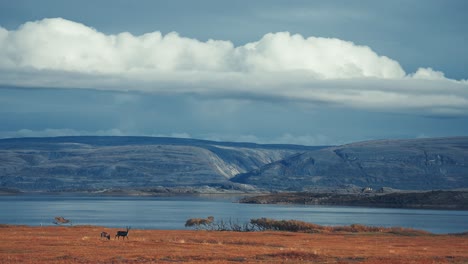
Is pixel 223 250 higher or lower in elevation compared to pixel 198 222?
higher

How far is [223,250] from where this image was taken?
73.6 meters

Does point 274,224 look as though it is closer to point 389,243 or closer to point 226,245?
point 389,243

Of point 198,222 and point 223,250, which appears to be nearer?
point 223,250

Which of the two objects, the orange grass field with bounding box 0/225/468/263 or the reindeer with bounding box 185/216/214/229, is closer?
the orange grass field with bounding box 0/225/468/263

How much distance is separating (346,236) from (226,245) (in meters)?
28.0

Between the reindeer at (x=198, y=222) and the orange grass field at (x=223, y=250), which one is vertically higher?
the orange grass field at (x=223, y=250)

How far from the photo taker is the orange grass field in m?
63.3

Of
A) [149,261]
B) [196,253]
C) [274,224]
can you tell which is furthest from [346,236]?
[149,261]

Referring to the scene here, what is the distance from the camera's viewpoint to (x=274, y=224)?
126 m

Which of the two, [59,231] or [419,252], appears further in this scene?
[59,231]

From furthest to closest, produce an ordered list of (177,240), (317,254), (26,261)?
(177,240), (317,254), (26,261)

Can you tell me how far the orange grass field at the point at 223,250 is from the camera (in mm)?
63312

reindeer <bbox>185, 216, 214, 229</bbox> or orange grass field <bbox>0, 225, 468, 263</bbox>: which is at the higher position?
orange grass field <bbox>0, 225, 468, 263</bbox>

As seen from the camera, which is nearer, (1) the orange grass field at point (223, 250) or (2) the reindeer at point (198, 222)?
(1) the orange grass field at point (223, 250)
